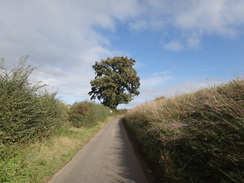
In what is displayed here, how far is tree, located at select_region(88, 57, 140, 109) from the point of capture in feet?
Answer: 125

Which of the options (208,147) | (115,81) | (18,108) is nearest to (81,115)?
(18,108)

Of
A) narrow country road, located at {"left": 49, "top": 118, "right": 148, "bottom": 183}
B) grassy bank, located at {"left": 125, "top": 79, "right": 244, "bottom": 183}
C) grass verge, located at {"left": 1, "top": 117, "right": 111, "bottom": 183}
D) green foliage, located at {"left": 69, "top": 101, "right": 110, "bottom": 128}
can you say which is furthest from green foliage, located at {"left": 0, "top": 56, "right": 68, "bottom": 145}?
green foliage, located at {"left": 69, "top": 101, "right": 110, "bottom": 128}

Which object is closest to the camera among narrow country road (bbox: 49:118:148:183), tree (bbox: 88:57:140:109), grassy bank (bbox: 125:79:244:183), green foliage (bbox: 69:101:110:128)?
grassy bank (bbox: 125:79:244:183)

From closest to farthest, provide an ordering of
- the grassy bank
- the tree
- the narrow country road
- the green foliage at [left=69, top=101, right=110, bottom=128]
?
the grassy bank
the narrow country road
the green foliage at [left=69, top=101, right=110, bottom=128]
the tree

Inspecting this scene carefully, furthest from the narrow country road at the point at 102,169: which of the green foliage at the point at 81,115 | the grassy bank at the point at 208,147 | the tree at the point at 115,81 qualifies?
the tree at the point at 115,81

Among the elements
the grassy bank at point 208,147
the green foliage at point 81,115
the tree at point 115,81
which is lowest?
the grassy bank at point 208,147

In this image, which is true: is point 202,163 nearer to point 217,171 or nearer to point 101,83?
point 217,171

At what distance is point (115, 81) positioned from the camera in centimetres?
3922

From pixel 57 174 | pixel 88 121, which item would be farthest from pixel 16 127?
pixel 88 121

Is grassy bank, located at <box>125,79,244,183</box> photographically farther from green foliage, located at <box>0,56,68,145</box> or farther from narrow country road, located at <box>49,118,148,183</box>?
green foliage, located at <box>0,56,68,145</box>

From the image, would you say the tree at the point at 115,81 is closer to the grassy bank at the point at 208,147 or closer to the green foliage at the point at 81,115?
the green foliage at the point at 81,115

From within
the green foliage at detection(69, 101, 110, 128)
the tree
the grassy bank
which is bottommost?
the grassy bank

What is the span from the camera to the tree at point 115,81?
38059 mm

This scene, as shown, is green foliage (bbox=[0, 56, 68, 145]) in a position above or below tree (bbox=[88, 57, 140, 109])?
below
